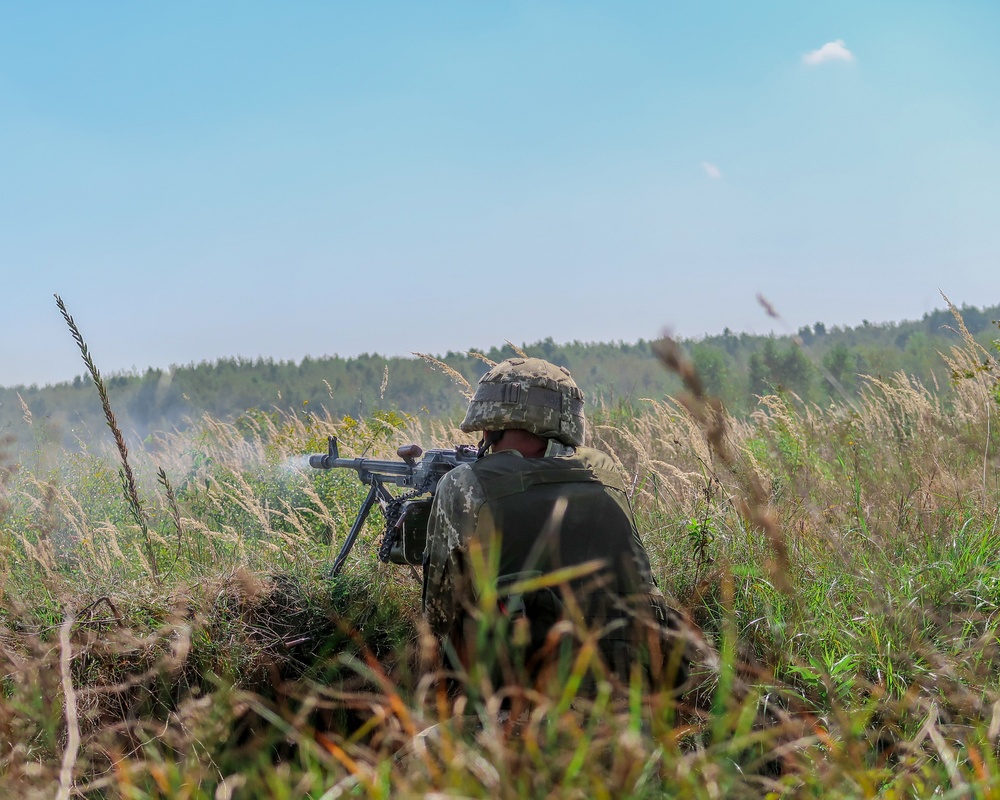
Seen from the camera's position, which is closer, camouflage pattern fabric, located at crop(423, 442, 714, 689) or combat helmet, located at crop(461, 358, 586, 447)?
camouflage pattern fabric, located at crop(423, 442, 714, 689)

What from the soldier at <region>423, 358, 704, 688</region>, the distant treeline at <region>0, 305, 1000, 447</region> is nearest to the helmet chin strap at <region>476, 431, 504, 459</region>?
the soldier at <region>423, 358, 704, 688</region>

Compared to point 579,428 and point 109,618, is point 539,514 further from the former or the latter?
point 109,618

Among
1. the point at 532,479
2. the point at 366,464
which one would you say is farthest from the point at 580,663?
the point at 366,464

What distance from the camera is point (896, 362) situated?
30.8m

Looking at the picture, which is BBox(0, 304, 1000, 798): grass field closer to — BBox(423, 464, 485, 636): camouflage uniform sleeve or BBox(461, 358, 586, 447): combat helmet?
BBox(423, 464, 485, 636): camouflage uniform sleeve

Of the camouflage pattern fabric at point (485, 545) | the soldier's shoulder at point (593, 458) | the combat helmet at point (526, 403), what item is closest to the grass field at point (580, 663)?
the camouflage pattern fabric at point (485, 545)

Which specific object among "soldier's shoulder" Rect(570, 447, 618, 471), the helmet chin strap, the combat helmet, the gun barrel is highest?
the combat helmet

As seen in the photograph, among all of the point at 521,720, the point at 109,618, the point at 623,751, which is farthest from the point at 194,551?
the point at 623,751

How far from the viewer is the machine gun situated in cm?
365

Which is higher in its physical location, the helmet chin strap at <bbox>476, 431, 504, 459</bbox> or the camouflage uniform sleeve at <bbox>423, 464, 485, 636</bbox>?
the helmet chin strap at <bbox>476, 431, 504, 459</bbox>

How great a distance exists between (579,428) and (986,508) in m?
2.39

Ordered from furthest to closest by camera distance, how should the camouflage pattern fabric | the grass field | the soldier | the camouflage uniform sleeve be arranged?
the camouflage uniform sleeve < the camouflage pattern fabric < the soldier < the grass field

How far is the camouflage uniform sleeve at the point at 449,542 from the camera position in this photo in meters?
2.91

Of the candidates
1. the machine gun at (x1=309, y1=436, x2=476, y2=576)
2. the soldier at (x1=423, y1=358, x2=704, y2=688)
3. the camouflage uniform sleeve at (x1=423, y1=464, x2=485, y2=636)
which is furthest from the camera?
the machine gun at (x1=309, y1=436, x2=476, y2=576)
